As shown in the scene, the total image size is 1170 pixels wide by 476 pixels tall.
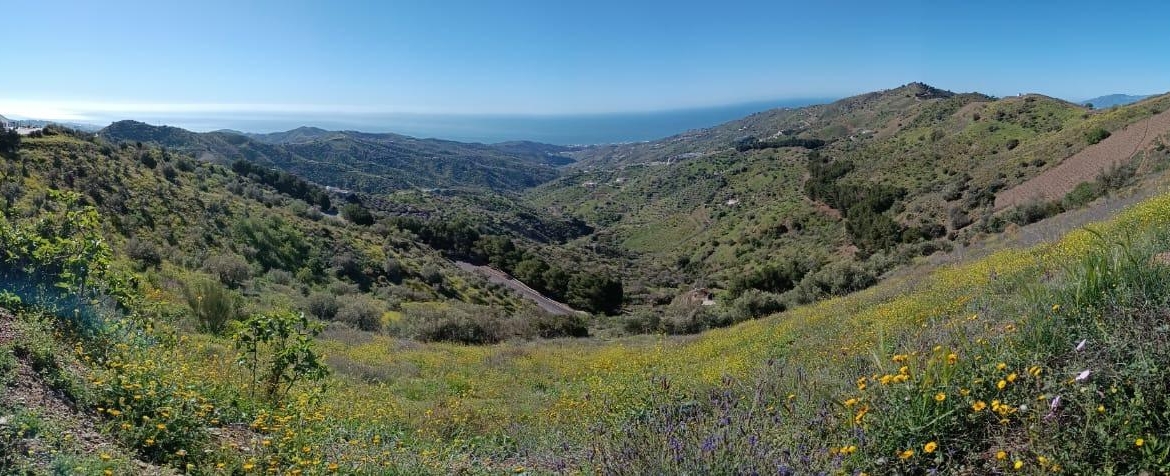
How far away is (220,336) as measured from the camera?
411 inches

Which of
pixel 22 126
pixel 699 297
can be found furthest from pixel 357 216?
pixel 699 297

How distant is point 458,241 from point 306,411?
170 feet

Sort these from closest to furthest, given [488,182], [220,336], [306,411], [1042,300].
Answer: [1042,300]
[306,411]
[220,336]
[488,182]

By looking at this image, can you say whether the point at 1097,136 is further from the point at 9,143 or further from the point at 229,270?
the point at 9,143

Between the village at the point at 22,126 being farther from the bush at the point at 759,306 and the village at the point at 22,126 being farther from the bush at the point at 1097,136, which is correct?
the bush at the point at 1097,136

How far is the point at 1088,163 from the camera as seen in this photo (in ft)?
108

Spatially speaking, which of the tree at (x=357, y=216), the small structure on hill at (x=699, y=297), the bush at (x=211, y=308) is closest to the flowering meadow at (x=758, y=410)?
the bush at (x=211, y=308)

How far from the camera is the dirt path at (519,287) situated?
134ft

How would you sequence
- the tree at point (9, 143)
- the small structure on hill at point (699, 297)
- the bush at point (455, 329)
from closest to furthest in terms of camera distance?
the bush at point (455, 329)
the tree at point (9, 143)
the small structure on hill at point (699, 297)

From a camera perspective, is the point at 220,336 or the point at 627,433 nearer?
the point at 627,433

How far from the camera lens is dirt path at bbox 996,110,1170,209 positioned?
30.5 m

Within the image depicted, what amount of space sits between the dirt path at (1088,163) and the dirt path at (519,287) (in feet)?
94.5

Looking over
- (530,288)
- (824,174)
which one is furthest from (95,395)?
(824,174)

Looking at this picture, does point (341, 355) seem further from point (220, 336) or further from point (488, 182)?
point (488, 182)
